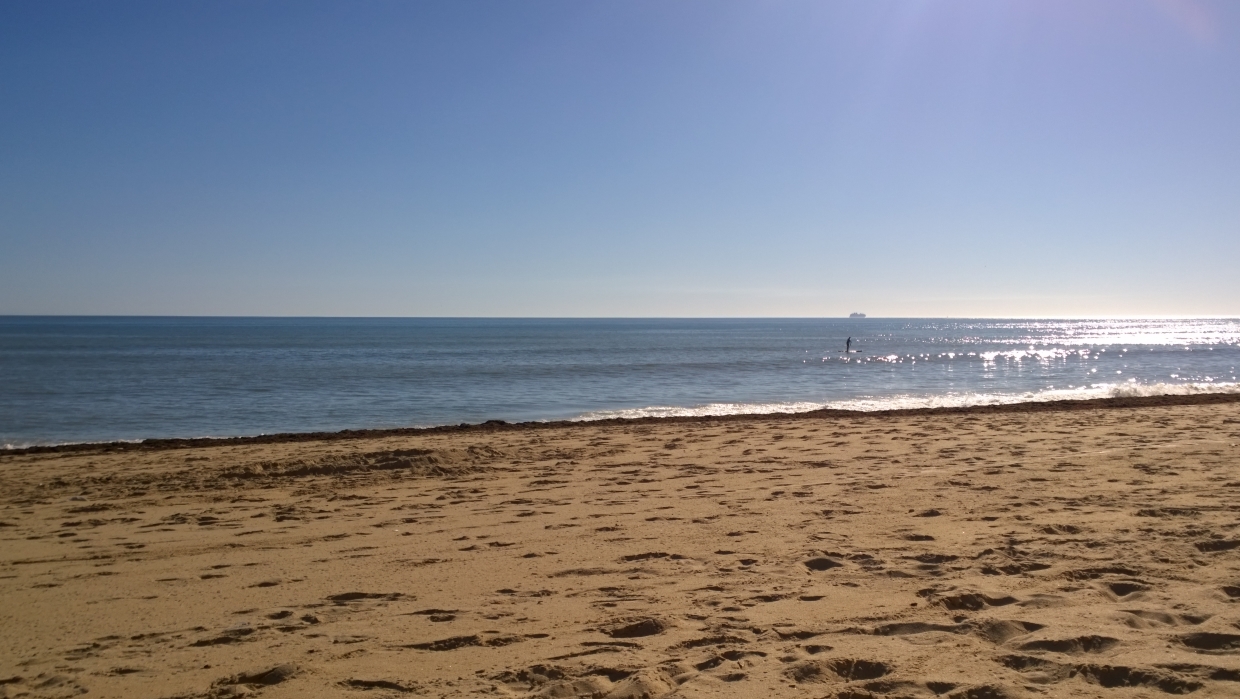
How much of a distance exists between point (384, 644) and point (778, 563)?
2.80 m

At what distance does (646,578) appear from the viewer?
Result: 5.57 metres

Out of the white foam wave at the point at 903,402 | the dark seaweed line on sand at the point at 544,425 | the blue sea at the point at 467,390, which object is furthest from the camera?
the blue sea at the point at 467,390

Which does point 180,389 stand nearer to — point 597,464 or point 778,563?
point 597,464

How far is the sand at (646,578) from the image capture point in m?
3.96

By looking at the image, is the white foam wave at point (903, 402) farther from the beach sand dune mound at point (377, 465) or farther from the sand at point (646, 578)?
the sand at point (646, 578)

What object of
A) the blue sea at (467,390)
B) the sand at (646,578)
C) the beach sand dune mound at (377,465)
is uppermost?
the sand at (646,578)

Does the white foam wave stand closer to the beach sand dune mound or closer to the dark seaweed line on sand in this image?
the dark seaweed line on sand

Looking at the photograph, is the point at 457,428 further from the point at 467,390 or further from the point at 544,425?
the point at 467,390

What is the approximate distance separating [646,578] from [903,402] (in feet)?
63.0

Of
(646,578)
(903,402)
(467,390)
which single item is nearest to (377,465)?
(646,578)

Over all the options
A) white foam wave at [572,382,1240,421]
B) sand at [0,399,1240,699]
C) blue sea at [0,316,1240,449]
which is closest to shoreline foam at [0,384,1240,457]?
white foam wave at [572,382,1240,421]

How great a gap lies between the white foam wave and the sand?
950 cm

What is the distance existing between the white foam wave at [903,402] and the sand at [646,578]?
9.50 m

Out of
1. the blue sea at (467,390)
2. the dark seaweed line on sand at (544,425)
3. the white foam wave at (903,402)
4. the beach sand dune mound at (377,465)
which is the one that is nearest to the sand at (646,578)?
the beach sand dune mound at (377,465)
